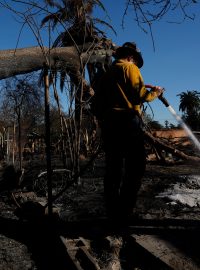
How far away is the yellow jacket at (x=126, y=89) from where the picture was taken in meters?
4.41

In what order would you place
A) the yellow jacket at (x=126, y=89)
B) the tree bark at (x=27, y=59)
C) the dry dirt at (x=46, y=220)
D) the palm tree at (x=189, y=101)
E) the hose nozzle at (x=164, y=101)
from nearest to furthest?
the dry dirt at (x=46, y=220)
the yellow jacket at (x=126, y=89)
the hose nozzle at (x=164, y=101)
the tree bark at (x=27, y=59)
the palm tree at (x=189, y=101)

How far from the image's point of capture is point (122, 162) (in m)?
4.54

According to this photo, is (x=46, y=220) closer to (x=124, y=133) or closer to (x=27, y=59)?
(x=124, y=133)

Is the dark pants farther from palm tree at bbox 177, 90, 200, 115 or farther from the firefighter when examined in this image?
palm tree at bbox 177, 90, 200, 115

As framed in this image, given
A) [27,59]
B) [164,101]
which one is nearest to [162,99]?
[164,101]

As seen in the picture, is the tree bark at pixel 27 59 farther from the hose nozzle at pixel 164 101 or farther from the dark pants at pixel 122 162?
the dark pants at pixel 122 162

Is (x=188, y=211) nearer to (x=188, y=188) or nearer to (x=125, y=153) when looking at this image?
(x=125, y=153)

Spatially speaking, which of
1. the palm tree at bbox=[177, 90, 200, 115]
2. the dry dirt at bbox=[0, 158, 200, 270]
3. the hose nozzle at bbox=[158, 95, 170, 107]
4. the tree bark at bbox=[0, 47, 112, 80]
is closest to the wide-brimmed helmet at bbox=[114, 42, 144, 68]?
the hose nozzle at bbox=[158, 95, 170, 107]

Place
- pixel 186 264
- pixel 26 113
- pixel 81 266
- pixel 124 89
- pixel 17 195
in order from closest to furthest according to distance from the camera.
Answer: pixel 186 264 < pixel 81 266 < pixel 124 89 < pixel 17 195 < pixel 26 113

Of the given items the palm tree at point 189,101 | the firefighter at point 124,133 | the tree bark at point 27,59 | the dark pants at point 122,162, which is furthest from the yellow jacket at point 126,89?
the palm tree at point 189,101

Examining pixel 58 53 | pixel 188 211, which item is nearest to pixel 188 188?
pixel 188 211

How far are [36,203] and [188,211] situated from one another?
197cm

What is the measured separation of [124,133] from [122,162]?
32 cm

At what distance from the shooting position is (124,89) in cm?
448
